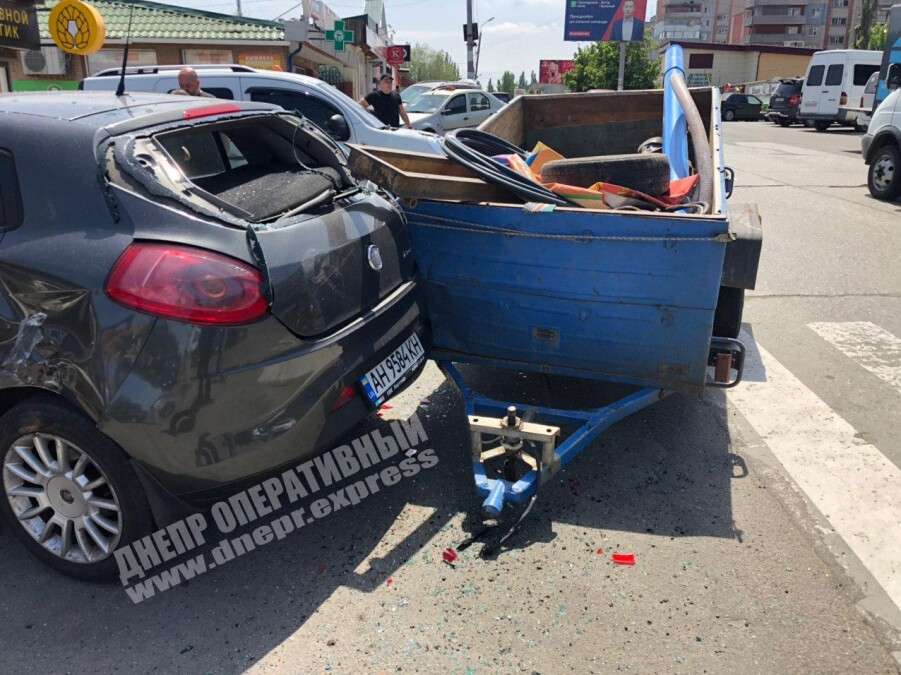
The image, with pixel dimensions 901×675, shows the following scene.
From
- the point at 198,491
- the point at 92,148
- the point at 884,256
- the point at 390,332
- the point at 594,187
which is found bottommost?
the point at 884,256

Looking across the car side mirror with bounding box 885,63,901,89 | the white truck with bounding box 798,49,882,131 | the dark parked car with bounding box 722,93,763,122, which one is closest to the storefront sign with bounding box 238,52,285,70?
the car side mirror with bounding box 885,63,901,89

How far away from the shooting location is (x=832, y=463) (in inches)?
150

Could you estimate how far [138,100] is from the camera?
3227 millimetres

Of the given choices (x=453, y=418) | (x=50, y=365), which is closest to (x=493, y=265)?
(x=453, y=418)

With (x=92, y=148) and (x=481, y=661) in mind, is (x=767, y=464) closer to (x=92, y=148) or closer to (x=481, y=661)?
(x=481, y=661)

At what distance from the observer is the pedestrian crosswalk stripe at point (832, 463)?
313cm

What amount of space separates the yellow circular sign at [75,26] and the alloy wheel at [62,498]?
10111 millimetres

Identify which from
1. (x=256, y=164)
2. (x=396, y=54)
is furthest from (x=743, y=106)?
(x=256, y=164)

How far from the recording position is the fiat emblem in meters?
3.23

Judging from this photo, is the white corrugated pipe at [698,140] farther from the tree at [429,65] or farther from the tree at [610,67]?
the tree at [429,65]

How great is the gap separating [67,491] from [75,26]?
1042cm

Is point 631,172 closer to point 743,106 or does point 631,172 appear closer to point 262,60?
point 262,60

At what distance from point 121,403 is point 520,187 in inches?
82.5

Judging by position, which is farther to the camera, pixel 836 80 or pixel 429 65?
pixel 429 65
